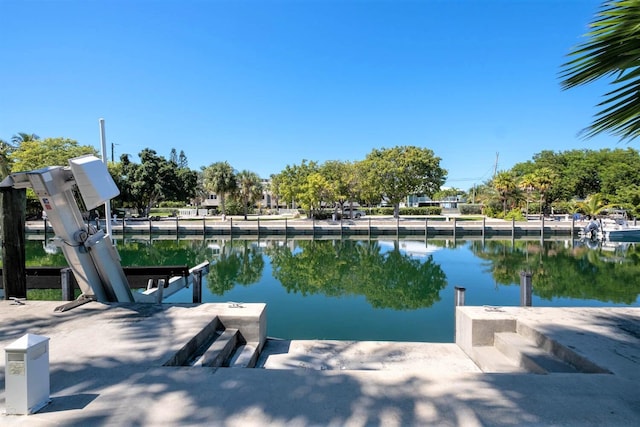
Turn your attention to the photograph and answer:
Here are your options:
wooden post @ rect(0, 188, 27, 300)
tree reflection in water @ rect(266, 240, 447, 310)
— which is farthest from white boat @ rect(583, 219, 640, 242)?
wooden post @ rect(0, 188, 27, 300)

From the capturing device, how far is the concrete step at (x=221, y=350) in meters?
4.28

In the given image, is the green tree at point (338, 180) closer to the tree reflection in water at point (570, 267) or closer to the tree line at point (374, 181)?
the tree line at point (374, 181)

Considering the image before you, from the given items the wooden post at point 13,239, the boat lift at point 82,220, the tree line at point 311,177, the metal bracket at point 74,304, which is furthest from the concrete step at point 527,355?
the tree line at point 311,177

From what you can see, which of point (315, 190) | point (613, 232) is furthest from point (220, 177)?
point (613, 232)

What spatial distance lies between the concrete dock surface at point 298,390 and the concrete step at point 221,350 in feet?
1.09

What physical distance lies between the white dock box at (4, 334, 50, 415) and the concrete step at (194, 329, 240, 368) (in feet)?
5.52

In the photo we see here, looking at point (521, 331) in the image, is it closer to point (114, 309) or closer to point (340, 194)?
point (114, 309)

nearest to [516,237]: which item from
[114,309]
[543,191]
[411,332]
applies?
[543,191]

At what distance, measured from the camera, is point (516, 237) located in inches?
1184

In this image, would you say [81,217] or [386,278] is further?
[386,278]

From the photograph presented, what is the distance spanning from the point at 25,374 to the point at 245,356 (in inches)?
107

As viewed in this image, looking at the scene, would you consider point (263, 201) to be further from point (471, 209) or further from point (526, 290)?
point (526, 290)

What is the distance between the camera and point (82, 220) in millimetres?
5941

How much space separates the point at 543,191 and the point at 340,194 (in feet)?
76.4
